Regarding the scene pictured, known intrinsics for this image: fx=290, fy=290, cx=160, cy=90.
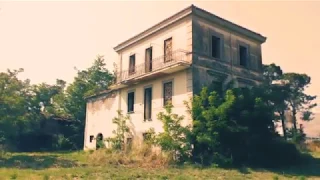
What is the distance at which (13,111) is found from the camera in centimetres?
2006

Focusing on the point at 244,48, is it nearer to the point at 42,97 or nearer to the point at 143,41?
the point at 143,41

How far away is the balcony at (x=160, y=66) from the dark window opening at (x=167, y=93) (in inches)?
31.9

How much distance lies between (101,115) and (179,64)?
10.7 meters

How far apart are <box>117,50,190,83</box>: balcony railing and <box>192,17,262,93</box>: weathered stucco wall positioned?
0.89m

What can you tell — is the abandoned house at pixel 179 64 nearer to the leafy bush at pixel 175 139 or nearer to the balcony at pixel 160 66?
the balcony at pixel 160 66

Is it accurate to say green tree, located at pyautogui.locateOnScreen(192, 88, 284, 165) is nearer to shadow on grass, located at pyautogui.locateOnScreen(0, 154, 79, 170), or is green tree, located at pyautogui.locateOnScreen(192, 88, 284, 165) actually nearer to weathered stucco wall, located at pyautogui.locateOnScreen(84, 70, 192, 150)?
weathered stucco wall, located at pyautogui.locateOnScreen(84, 70, 192, 150)

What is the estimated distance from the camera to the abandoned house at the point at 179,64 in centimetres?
1734

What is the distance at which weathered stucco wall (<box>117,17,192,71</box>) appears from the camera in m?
17.7

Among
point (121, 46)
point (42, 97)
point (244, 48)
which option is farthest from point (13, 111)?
point (42, 97)

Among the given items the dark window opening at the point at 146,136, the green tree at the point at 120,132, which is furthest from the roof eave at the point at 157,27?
the dark window opening at the point at 146,136

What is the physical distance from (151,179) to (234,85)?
10.3m

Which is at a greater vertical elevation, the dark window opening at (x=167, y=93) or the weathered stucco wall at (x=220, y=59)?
the weathered stucco wall at (x=220, y=59)

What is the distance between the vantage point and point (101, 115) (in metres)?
24.4

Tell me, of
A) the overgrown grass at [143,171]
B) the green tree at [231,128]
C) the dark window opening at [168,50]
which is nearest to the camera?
the overgrown grass at [143,171]
